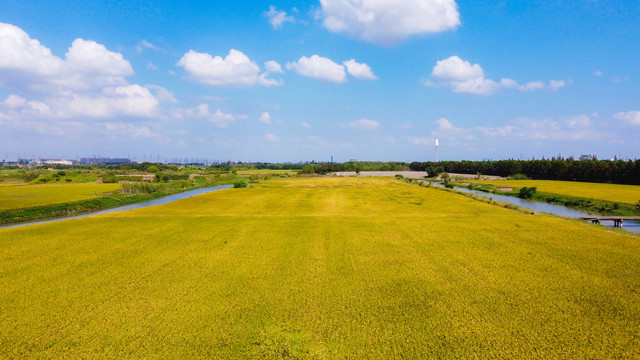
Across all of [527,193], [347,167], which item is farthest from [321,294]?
[347,167]

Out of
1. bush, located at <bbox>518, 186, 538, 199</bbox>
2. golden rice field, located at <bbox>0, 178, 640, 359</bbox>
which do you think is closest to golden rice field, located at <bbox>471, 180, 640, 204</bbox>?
bush, located at <bbox>518, 186, 538, 199</bbox>

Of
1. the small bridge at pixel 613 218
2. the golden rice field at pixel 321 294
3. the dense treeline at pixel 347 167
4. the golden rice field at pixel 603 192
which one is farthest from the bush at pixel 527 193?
the dense treeline at pixel 347 167

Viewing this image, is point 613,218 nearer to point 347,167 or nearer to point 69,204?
point 69,204

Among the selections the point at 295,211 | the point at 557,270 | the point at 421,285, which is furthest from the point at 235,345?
the point at 295,211

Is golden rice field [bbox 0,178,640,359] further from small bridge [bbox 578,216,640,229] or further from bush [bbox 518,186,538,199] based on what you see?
bush [bbox 518,186,538,199]

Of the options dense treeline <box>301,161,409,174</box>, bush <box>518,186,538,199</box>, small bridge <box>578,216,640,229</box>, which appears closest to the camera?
Result: small bridge <box>578,216,640,229</box>

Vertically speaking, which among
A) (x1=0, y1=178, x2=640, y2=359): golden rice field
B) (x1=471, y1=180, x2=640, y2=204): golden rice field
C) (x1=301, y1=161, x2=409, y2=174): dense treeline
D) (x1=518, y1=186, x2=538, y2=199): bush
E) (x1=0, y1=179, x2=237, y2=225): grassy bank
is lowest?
(x1=0, y1=179, x2=237, y2=225): grassy bank
